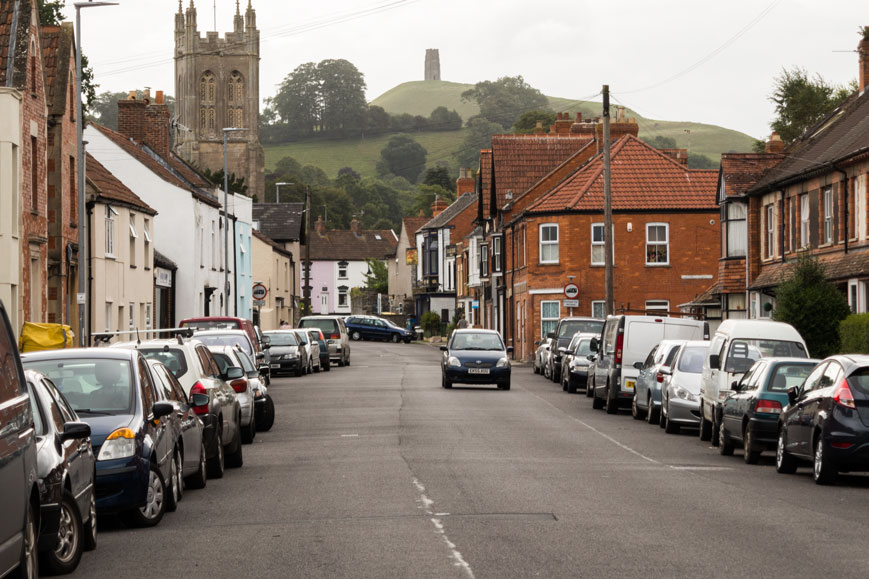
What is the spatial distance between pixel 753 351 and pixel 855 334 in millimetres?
6953

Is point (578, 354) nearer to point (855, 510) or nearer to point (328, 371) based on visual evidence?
point (328, 371)

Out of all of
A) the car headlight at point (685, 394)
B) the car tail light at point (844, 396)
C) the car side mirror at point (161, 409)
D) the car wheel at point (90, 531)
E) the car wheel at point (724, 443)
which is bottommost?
the car wheel at point (724, 443)

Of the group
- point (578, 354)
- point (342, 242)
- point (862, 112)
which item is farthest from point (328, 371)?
point (342, 242)

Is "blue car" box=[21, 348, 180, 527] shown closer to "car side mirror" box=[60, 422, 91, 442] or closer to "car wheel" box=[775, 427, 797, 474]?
"car side mirror" box=[60, 422, 91, 442]

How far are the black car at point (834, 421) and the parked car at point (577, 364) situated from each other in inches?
788

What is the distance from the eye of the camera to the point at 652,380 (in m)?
26.7

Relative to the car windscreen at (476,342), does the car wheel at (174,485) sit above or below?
below

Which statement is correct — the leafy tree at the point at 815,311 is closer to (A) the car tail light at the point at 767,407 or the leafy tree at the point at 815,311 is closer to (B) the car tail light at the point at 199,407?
(A) the car tail light at the point at 767,407

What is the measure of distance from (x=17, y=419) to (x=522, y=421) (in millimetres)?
18153

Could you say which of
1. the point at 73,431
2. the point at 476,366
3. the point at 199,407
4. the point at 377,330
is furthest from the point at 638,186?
the point at 73,431

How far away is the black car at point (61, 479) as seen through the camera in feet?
31.0

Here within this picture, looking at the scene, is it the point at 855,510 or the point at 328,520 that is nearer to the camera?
the point at 328,520

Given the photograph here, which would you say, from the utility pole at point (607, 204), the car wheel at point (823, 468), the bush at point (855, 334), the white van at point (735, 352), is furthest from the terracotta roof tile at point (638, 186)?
the car wheel at point (823, 468)

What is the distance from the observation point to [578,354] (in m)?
37.9
